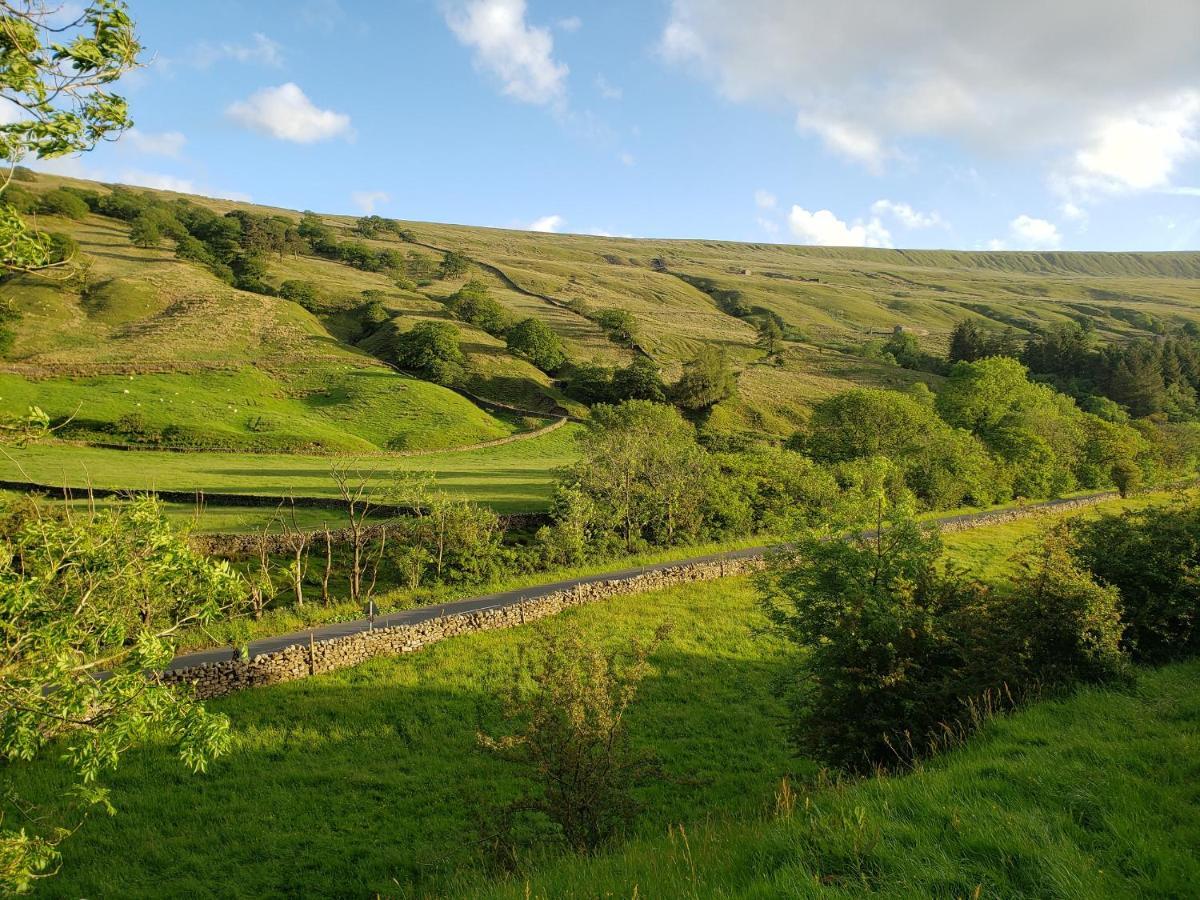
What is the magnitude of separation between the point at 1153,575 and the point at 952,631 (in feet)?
16.9

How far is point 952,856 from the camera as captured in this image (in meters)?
6.44

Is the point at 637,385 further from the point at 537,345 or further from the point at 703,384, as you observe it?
the point at 537,345

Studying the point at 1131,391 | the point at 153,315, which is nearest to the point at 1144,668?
the point at 153,315

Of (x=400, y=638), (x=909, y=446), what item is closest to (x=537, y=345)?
(x=909, y=446)

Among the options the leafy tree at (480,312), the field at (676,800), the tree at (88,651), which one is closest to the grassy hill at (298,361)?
the leafy tree at (480,312)

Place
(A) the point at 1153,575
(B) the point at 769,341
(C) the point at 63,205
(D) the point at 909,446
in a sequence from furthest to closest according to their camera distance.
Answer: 1. (C) the point at 63,205
2. (B) the point at 769,341
3. (D) the point at 909,446
4. (A) the point at 1153,575

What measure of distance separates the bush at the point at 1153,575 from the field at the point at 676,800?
1289mm

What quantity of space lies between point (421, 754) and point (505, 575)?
1639 centimetres

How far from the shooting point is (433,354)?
8394cm

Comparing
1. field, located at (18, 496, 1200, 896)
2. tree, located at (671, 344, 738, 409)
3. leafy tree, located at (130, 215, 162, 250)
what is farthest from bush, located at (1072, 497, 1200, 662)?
leafy tree, located at (130, 215, 162, 250)

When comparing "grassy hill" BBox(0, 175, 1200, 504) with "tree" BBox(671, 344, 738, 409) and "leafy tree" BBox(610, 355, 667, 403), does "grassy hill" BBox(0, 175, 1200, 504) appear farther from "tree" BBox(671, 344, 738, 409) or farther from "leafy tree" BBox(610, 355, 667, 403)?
"leafy tree" BBox(610, 355, 667, 403)

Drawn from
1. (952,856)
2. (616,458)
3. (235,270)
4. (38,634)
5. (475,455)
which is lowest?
(475,455)

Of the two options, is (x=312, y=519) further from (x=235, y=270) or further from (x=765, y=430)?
(x=235, y=270)

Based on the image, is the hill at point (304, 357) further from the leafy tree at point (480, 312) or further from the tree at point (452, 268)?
the leafy tree at point (480, 312)
